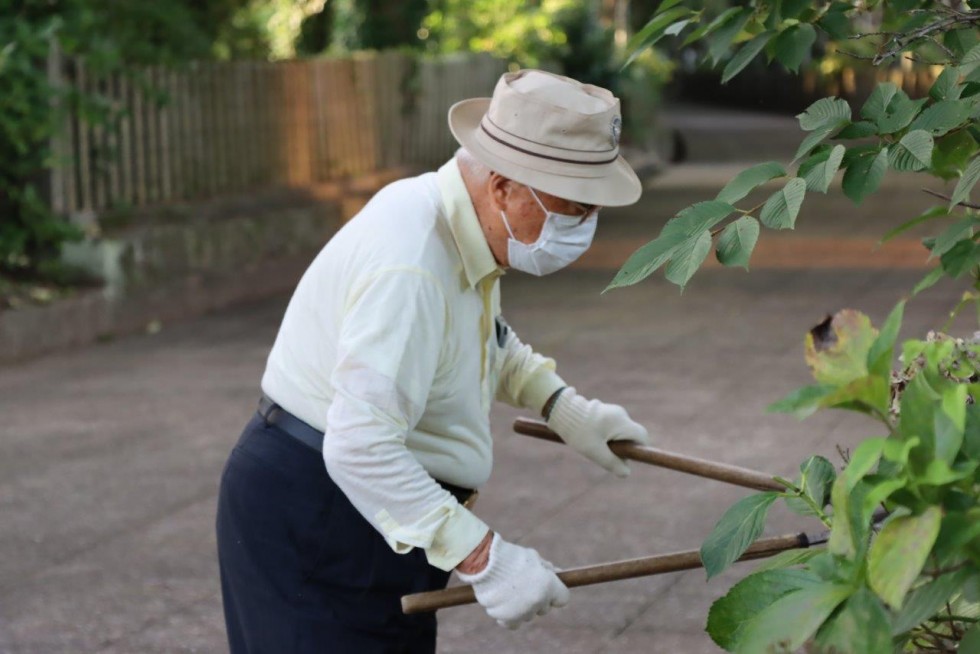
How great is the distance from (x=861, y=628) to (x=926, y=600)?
3.4 inches

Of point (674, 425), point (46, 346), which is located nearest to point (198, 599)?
point (674, 425)

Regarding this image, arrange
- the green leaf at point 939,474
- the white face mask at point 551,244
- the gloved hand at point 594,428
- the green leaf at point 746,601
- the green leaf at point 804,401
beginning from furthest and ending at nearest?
the gloved hand at point 594,428 < the white face mask at point 551,244 < the green leaf at point 746,601 < the green leaf at point 804,401 < the green leaf at point 939,474

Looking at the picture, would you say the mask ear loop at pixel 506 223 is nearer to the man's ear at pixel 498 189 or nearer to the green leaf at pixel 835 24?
the man's ear at pixel 498 189

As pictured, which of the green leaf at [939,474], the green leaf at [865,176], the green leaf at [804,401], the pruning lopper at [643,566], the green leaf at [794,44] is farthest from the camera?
the green leaf at [794,44]

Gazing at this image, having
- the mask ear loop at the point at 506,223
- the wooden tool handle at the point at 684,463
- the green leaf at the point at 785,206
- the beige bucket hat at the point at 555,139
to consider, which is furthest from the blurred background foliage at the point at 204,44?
the wooden tool handle at the point at 684,463

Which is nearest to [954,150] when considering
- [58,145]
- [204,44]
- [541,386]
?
[541,386]

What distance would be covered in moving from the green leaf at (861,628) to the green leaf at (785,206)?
1.92ft

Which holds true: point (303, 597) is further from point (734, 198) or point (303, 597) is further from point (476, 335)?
point (734, 198)

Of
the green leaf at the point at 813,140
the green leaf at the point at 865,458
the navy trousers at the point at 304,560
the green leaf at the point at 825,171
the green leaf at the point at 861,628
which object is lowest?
the navy trousers at the point at 304,560

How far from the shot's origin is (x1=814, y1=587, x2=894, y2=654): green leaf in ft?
5.75

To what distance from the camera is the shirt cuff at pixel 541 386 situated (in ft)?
11.9

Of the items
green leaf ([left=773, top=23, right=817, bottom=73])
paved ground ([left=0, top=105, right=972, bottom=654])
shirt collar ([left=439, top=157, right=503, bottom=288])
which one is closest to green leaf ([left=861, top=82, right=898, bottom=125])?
green leaf ([left=773, top=23, right=817, bottom=73])

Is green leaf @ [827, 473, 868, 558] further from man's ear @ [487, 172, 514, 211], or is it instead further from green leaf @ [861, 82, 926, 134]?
man's ear @ [487, 172, 514, 211]

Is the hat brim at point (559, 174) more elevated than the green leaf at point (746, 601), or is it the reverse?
the hat brim at point (559, 174)
